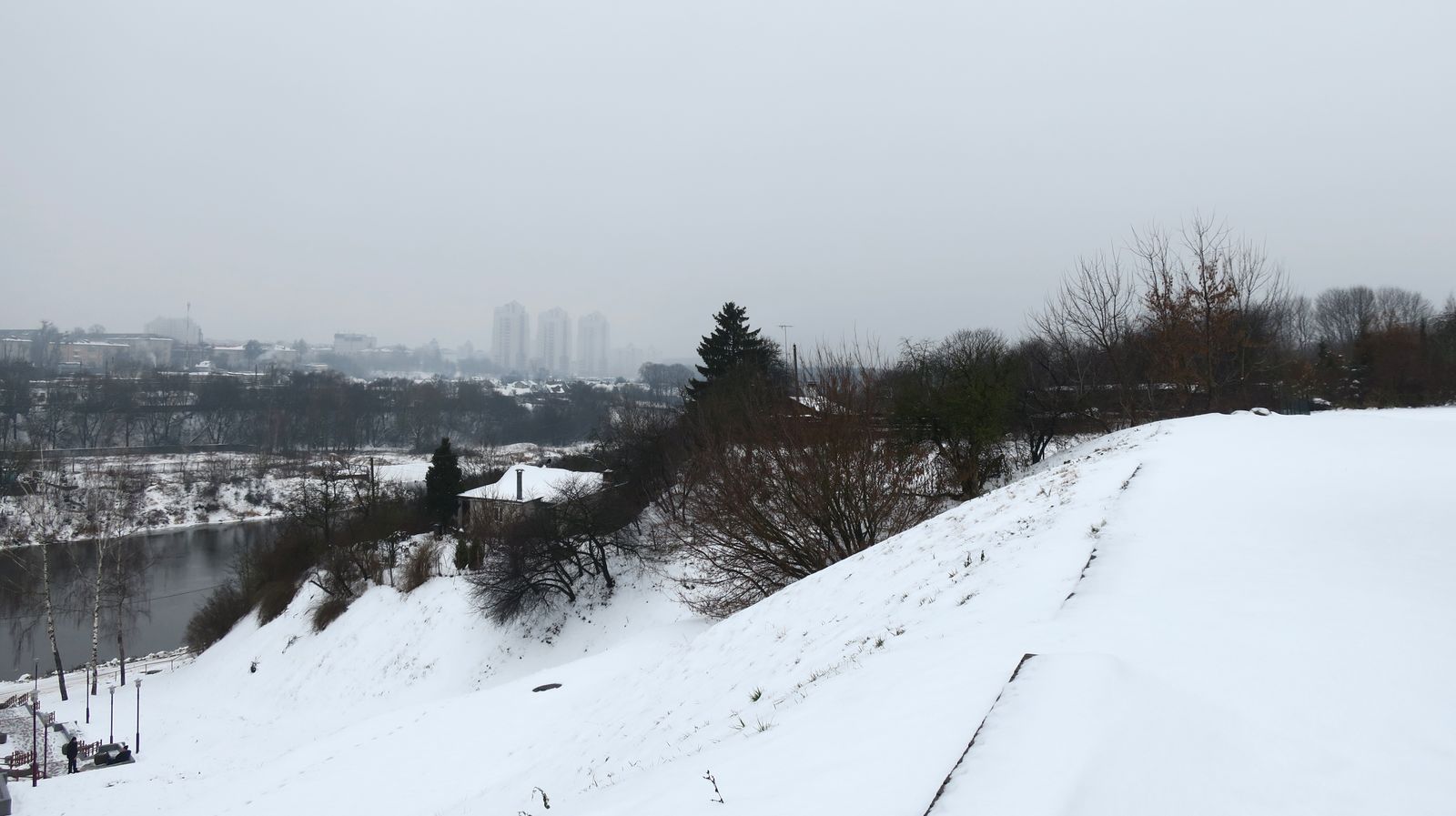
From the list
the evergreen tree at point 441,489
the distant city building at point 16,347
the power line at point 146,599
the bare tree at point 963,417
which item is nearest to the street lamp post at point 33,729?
the power line at point 146,599

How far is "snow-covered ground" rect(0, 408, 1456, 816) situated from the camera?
8.73 feet

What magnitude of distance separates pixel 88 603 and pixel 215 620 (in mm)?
5601

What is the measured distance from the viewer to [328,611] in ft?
87.6

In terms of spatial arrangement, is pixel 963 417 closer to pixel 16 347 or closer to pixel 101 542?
pixel 101 542

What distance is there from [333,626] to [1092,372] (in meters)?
30.9

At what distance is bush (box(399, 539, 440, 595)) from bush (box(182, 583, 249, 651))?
930 cm

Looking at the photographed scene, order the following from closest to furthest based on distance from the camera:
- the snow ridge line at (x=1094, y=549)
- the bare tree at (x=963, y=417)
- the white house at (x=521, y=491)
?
the snow ridge line at (x=1094, y=549) < the bare tree at (x=963, y=417) < the white house at (x=521, y=491)

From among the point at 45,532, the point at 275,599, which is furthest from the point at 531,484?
the point at 45,532

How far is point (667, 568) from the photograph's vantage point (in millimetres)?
24016

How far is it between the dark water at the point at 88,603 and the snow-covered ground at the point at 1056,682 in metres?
21.4

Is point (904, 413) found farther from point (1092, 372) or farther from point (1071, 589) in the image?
point (1071, 589)

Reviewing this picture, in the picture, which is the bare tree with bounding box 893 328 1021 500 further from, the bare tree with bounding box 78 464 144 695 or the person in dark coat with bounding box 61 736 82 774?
the bare tree with bounding box 78 464 144 695

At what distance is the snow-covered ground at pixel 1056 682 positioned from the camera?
105 inches

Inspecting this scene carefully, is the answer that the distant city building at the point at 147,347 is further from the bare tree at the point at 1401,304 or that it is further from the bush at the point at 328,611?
the bare tree at the point at 1401,304
